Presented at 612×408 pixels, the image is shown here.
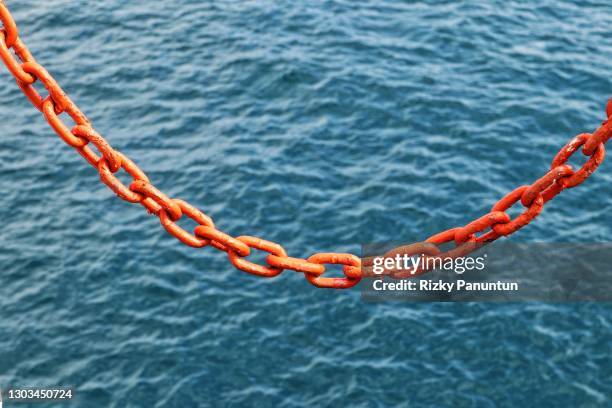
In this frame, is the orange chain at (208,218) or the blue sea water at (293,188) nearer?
the orange chain at (208,218)

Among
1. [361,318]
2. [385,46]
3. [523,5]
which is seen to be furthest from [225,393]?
[523,5]

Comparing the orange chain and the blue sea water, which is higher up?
the orange chain

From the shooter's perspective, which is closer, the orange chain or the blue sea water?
the orange chain

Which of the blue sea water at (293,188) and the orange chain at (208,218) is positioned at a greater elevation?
the orange chain at (208,218)

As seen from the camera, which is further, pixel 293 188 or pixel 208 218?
pixel 293 188
